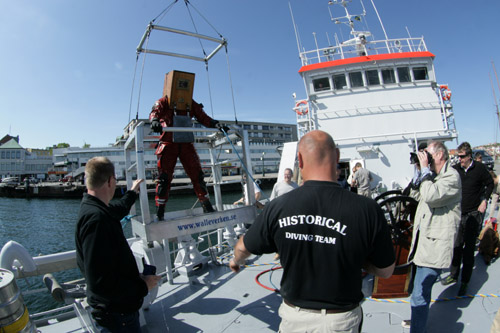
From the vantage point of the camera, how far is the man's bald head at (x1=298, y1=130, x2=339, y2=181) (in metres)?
1.37

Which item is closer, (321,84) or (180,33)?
(180,33)

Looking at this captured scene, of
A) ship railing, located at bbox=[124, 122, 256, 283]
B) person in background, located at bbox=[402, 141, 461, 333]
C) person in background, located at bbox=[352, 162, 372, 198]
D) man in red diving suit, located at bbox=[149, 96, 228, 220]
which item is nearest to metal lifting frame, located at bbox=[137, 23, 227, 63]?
man in red diving suit, located at bbox=[149, 96, 228, 220]

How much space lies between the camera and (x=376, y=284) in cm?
317

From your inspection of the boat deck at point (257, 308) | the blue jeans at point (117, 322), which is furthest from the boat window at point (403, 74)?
the blue jeans at point (117, 322)

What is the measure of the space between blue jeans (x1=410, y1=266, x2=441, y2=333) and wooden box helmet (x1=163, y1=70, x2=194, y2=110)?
126 inches

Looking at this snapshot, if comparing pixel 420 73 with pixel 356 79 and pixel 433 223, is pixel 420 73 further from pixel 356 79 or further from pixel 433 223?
pixel 433 223

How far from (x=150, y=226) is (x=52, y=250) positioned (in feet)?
40.6

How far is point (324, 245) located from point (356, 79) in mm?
10984

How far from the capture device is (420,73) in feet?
35.2

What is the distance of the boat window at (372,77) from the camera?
35.5ft

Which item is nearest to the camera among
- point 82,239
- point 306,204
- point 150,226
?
point 306,204

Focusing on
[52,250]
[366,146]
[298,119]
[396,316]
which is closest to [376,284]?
[396,316]

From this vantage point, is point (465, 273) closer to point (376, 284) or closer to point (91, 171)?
point (376, 284)

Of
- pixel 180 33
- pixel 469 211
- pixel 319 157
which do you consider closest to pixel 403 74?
pixel 469 211
